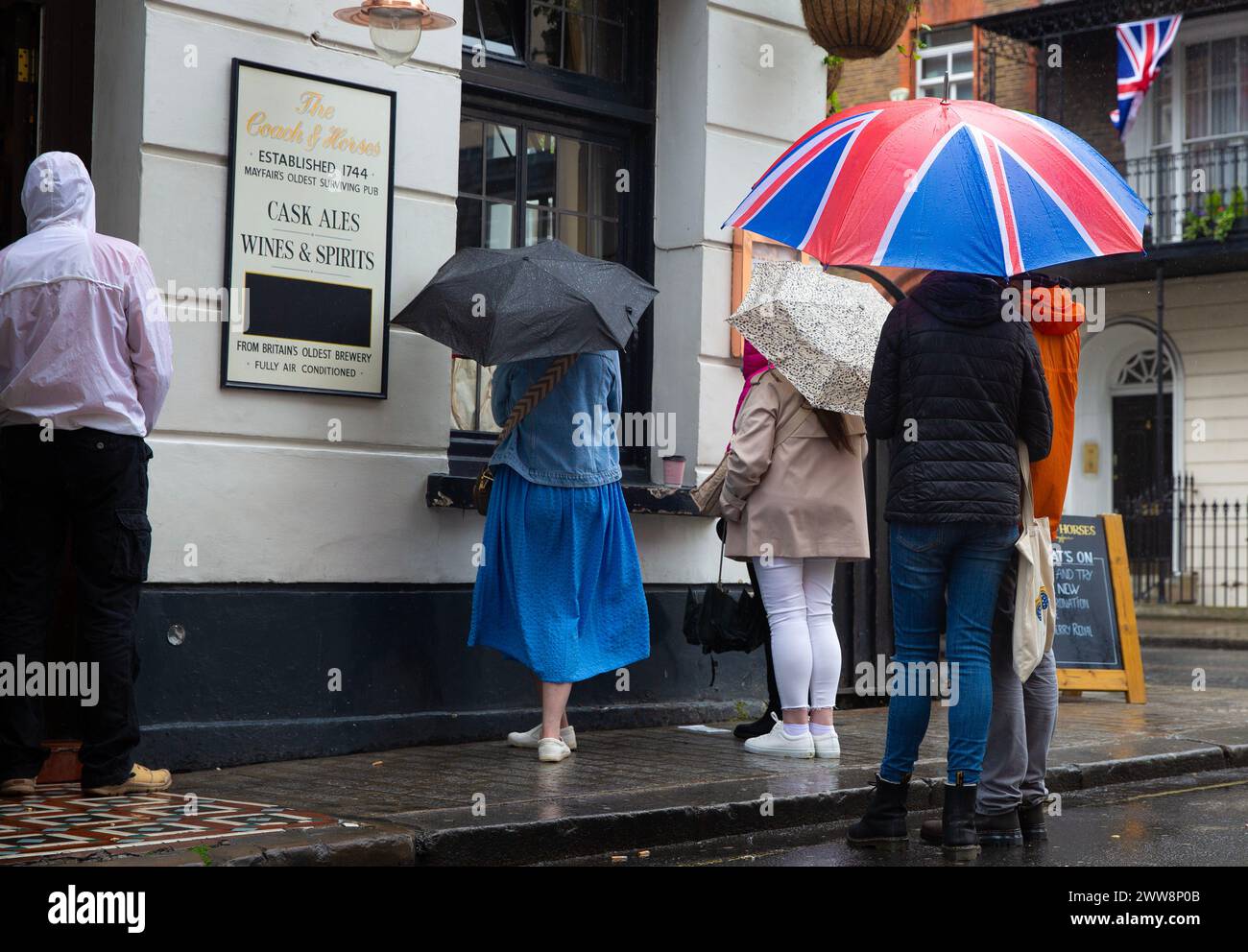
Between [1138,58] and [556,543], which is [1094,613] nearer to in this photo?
[556,543]

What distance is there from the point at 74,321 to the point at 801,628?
338 centimetres

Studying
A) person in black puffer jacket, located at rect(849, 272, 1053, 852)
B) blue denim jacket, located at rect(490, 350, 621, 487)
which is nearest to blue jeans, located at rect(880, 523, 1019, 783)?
person in black puffer jacket, located at rect(849, 272, 1053, 852)

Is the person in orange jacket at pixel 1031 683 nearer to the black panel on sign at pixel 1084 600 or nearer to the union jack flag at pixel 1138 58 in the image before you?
the black panel on sign at pixel 1084 600

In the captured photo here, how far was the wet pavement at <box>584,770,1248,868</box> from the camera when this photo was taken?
522 centimetres

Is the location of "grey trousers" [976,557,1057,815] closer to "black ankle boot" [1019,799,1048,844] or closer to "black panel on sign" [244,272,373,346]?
"black ankle boot" [1019,799,1048,844]

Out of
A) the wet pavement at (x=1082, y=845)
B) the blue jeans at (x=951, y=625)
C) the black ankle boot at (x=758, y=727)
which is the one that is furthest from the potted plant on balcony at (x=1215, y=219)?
the blue jeans at (x=951, y=625)

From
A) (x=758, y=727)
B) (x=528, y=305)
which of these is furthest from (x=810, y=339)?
(x=758, y=727)

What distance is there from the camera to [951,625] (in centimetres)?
532

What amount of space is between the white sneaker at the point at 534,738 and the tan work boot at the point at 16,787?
2.24 metres

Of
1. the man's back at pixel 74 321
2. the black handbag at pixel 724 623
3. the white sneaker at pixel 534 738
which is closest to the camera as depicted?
the man's back at pixel 74 321

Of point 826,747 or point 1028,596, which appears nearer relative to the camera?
point 1028,596

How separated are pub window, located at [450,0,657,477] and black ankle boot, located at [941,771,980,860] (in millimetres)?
3385

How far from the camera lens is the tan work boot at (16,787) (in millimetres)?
5539
